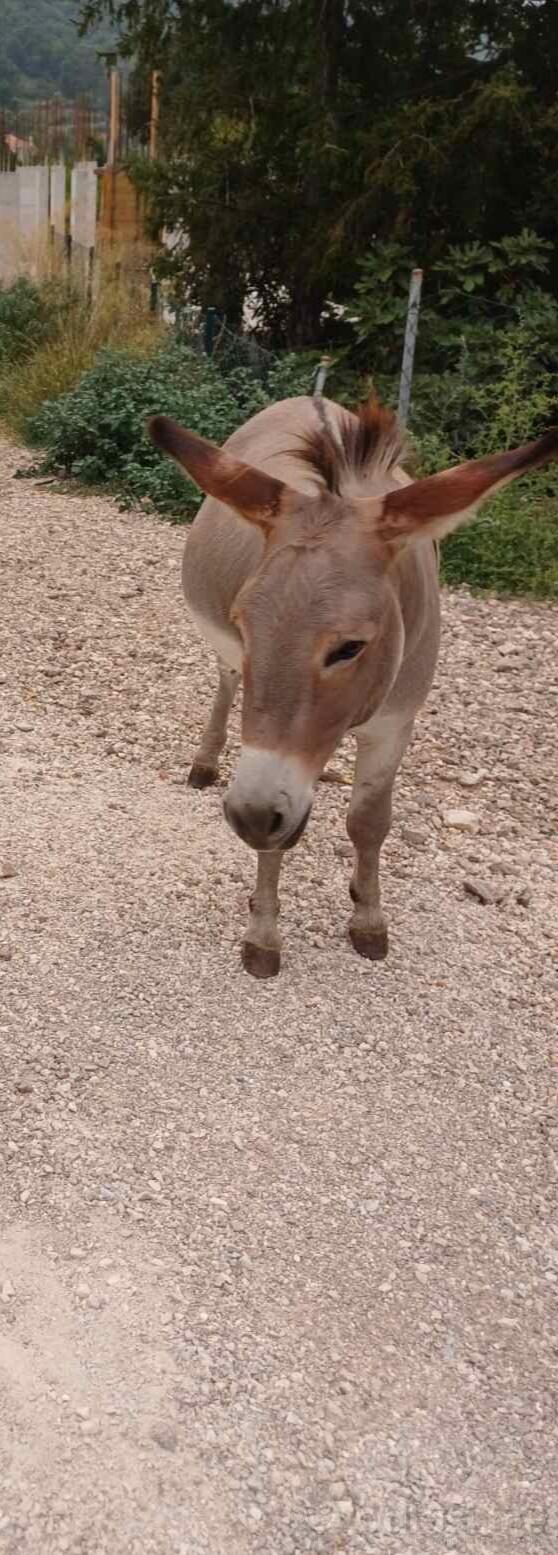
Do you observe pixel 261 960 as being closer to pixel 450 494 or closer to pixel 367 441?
pixel 367 441

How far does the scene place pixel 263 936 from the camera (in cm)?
333

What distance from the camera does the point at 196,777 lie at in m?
4.39

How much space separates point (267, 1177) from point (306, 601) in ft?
4.23

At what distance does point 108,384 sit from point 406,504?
709 centimetres

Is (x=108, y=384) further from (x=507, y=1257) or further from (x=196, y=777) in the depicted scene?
(x=507, y=1257)

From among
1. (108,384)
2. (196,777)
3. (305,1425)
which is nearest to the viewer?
(305,1425)

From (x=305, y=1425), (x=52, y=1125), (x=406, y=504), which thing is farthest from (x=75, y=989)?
(x=406, y=504)

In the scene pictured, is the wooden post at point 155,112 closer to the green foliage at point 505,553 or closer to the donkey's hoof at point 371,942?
the green foliage at point 505,553

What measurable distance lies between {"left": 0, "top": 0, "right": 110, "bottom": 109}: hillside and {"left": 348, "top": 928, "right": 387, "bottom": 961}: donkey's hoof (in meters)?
59.0

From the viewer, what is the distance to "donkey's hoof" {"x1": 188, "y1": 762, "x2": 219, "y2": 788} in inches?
173

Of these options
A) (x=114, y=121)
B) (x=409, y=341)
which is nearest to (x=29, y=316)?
(x=114, y=121)

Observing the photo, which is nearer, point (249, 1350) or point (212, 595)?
point (249, 1350)

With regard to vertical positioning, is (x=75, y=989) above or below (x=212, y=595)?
below

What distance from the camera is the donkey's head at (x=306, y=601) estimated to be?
7.25 ft
